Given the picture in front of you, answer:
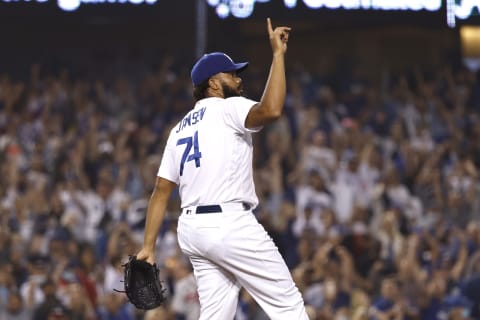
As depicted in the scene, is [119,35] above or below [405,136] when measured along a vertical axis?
above

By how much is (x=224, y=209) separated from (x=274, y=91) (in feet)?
2.18

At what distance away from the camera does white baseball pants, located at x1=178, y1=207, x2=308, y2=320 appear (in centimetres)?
532

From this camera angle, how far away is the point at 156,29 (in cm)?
1673

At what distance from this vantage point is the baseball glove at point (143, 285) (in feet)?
18.7

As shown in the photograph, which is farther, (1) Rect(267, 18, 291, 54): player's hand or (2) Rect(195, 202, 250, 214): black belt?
(2) Rect(195, 202, 250, 214): black belt

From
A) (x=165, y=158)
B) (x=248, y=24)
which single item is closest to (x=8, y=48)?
(x=248, y=24)

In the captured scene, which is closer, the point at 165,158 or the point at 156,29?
the point at 165,158

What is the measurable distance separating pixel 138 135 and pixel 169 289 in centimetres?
326

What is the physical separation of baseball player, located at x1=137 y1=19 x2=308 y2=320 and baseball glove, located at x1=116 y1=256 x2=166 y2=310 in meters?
0.30

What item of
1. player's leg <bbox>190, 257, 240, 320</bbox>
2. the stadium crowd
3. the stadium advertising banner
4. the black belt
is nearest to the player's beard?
the black belt

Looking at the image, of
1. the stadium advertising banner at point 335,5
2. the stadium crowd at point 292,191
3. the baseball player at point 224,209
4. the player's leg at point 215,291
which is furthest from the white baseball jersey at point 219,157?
the stadium advertising banner at point 335,5

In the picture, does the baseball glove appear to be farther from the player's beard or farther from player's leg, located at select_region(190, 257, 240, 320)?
the player's beard

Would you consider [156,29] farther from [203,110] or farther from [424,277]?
[203,110]

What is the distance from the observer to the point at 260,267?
17.5 feet
